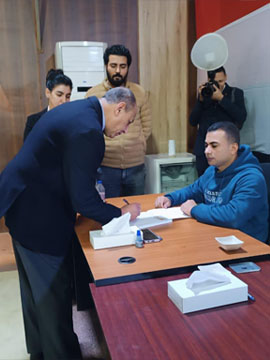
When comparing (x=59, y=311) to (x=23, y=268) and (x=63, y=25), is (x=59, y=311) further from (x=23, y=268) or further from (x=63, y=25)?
(x=63, y=25)

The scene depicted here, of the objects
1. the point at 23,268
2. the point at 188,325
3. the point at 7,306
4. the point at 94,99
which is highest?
the point at 94,99

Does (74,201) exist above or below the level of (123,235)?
above

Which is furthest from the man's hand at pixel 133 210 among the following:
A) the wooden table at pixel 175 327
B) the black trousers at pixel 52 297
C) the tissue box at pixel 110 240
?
the wooden table at pixel 175 327

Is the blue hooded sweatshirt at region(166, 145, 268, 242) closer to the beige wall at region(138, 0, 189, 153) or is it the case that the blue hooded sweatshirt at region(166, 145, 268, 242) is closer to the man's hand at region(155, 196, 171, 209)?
the man's hand at region(155, 196, 171, 209)

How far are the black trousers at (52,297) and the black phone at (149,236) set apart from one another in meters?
0.35

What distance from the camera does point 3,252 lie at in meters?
3.37

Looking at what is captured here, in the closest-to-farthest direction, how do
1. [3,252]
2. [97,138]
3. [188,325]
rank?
[188,325] → [97,138] → [3,252]

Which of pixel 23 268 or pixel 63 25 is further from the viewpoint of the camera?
pixel 63 25

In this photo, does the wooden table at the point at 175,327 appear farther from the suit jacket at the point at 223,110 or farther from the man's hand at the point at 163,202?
the suit jacket at the point at 223,110

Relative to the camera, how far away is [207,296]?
1.01 meters

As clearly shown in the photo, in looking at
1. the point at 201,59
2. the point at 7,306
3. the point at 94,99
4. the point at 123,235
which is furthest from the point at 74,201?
the point at 201,59

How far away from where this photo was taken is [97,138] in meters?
1.36

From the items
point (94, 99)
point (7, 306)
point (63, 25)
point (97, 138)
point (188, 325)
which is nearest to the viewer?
point (188, 325)

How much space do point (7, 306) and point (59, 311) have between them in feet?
3.42
